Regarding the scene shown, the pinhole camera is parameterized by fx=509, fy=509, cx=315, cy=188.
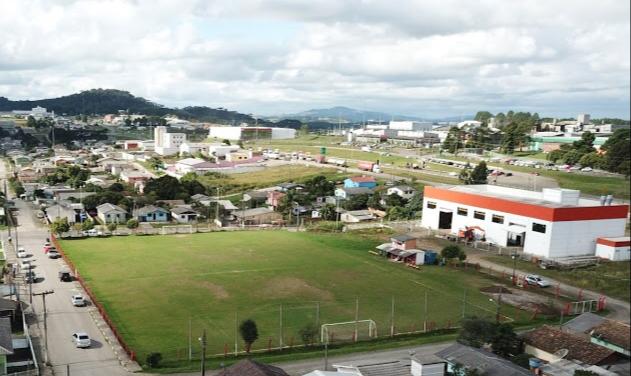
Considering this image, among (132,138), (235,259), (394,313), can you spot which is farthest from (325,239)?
(132,138)

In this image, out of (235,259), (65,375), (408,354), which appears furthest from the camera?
(235,259)

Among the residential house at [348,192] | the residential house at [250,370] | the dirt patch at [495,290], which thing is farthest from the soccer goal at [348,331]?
the residential house at [348,192]

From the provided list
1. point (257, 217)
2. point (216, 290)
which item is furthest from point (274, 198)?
point (216, 290)

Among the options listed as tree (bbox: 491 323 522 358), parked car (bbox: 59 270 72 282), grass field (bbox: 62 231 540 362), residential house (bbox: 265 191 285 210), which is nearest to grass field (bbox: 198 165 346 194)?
residential house (bbox: 265 191 285 210)

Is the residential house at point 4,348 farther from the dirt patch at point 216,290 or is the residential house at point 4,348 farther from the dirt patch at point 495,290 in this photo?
the dirt patch at point 495,290

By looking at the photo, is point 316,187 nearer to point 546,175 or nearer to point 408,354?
point 546,175

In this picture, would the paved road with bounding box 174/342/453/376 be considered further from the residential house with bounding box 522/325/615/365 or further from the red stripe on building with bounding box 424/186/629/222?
the red stripe on building with bounding box 424/186/629/222
